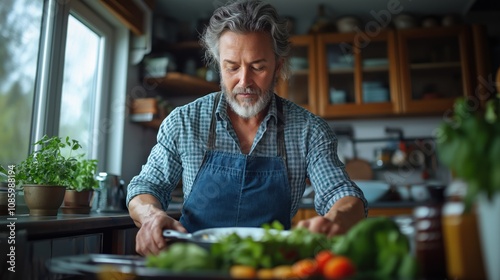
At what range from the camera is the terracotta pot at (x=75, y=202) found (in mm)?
1589

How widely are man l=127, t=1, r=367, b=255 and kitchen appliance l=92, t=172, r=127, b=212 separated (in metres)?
0.69

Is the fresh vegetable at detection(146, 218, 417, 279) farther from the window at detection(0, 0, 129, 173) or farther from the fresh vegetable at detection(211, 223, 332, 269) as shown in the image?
the window at detection(0, 0, 129, 173)

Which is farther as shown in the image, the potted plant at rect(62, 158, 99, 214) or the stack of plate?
the stack of plate

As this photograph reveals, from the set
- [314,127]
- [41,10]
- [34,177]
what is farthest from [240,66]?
[41,10]

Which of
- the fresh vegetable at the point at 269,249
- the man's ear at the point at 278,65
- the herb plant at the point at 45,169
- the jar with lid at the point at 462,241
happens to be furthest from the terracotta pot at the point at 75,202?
the jar with lid at the point at 462,241

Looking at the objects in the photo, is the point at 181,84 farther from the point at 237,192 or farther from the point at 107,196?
the point at 237,192

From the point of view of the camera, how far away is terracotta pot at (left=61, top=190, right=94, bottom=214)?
62.6 inches

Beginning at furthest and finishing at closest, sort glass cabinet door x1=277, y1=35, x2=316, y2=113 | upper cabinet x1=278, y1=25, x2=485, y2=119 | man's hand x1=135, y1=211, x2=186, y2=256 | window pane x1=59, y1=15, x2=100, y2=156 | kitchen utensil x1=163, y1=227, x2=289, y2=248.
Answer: glass cabinet door x1=277, y1=35, x2=316, y2=113 → upper cabinet x1=278, y1=25, x2=485, y2=119 → window pane x1=59, y1=15, x2=100, y2=156 → man's hand x1=135, y1=211, x2=186, y2=256 → kitchen utensil x1=163, y1=227, x2=289, y2=248

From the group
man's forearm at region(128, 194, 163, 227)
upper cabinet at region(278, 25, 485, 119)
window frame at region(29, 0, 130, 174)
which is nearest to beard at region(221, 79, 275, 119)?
man's forearm at region(128, 194, 163, 227)

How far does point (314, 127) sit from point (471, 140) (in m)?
0.81

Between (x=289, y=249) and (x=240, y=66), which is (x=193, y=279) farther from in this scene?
(x=240, y=66)

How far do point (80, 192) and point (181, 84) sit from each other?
1392 millimetres

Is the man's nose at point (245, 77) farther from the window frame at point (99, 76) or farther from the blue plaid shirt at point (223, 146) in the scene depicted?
the window frame at point (99, 76)

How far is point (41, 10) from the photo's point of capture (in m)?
1.85
